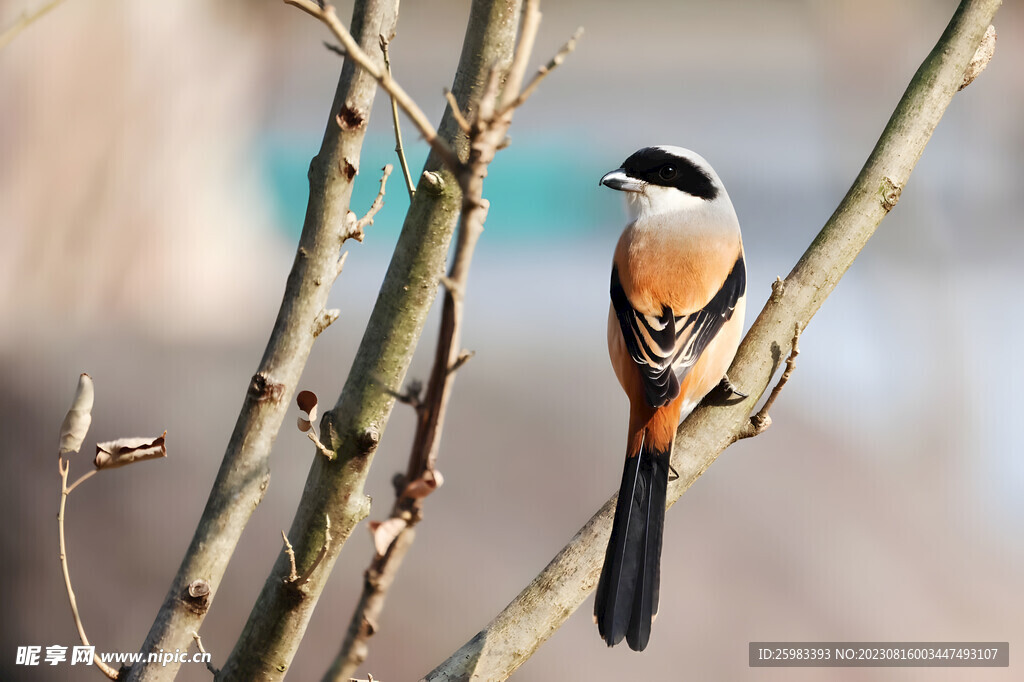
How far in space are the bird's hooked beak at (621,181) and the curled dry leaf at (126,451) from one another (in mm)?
827

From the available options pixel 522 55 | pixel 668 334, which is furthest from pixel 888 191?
pixel 522 55

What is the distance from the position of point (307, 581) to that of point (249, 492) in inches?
5.1

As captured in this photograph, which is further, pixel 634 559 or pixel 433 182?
pixel 634 559

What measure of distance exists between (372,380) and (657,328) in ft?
1.79

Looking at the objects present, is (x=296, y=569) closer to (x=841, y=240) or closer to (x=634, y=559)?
(x=634, y=559)

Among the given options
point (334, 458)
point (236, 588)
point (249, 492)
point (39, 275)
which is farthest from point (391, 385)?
point (39, 275)

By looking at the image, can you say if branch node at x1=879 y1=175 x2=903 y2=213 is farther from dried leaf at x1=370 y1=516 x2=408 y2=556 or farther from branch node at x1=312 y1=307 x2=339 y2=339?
dried leaf at x1=370 y1=516 x2=408 y2=556

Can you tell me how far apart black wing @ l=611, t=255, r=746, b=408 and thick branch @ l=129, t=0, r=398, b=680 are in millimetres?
476

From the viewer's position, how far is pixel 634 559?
0.92 metres

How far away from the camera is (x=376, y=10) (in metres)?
0.85

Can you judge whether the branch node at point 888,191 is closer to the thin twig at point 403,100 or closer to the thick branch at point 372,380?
the thick branch at point 372,380

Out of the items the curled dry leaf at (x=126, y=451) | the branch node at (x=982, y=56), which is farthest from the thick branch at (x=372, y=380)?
the branch node at (x=982, y=56)

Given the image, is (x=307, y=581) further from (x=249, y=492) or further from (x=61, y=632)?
(x=61, y=632)

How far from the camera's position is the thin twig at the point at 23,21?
0.55 meters
